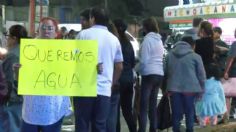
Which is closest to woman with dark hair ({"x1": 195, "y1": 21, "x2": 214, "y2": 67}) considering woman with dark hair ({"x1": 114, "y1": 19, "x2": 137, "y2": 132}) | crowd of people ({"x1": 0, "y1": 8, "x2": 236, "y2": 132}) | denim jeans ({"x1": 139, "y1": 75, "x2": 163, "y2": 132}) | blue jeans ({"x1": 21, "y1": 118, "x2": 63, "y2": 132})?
crowd of people ({"x1": 0, "y1": 8, "x2": 236, "y2": 132})

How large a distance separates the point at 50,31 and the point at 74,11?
52213 mm

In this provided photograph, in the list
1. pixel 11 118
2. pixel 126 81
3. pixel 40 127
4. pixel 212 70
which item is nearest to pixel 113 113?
pixel 126 81

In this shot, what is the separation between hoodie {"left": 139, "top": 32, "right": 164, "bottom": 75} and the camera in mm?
8703

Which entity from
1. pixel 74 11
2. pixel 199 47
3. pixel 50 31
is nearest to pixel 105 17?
pixel 50 31

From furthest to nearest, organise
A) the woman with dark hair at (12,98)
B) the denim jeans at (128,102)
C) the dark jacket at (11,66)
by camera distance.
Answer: the denim jeans at (128,102)
the woman with dark hair at (12,98)
the dark jacket at (11,66)

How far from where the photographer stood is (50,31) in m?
6.22

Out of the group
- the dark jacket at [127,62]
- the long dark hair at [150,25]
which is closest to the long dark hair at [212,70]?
the long dark hair at [150,25]

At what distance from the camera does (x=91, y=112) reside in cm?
Answer: 668

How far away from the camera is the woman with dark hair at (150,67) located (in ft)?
28.6

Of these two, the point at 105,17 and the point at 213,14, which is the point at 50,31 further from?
the point at 213,14

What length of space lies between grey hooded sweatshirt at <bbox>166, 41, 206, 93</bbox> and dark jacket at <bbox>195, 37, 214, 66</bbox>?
72cm

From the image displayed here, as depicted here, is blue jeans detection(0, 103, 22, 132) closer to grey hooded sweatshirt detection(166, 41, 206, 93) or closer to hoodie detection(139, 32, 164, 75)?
hoodie detection(139, 32, 164, 75)

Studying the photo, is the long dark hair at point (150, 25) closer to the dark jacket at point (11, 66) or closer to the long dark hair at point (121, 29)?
the long dark hair at point (121, 29)

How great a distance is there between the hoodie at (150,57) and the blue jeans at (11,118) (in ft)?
6.63
